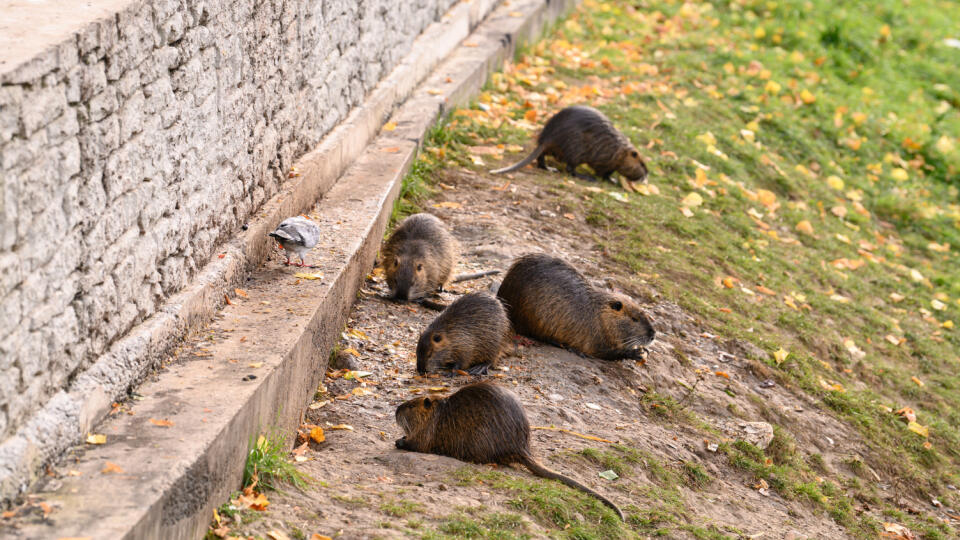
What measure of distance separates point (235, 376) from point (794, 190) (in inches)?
272

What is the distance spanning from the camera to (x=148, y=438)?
3.34 metres

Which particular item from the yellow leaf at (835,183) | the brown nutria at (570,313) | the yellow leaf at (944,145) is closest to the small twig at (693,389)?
the brown nutria at (570,313)

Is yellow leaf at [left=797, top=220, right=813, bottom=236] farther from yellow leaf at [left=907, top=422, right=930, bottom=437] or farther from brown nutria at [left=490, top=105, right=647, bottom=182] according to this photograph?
yellow leaf at [left=907, top=422, right=930, bottom=437]

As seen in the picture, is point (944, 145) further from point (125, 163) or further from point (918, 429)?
point (125, 163)

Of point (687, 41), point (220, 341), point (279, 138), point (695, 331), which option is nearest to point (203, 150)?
point (220, 341)

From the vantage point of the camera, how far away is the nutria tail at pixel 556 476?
410 cm

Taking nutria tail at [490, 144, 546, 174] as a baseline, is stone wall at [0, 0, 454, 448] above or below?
above

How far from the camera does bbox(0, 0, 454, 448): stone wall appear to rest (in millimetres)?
2941

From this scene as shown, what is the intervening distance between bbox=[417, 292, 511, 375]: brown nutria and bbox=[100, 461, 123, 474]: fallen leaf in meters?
A: 2.06

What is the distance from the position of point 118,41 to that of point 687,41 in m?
10.3

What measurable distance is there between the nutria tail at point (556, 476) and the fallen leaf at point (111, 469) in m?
1.69

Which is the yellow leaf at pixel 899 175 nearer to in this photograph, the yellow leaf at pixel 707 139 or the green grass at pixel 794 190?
the green grass at pixel 794 190

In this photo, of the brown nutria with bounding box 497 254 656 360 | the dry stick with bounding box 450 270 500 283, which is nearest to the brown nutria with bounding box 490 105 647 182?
the dry stick with bounding box 450 270 500 283

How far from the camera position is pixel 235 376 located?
12.6ft
